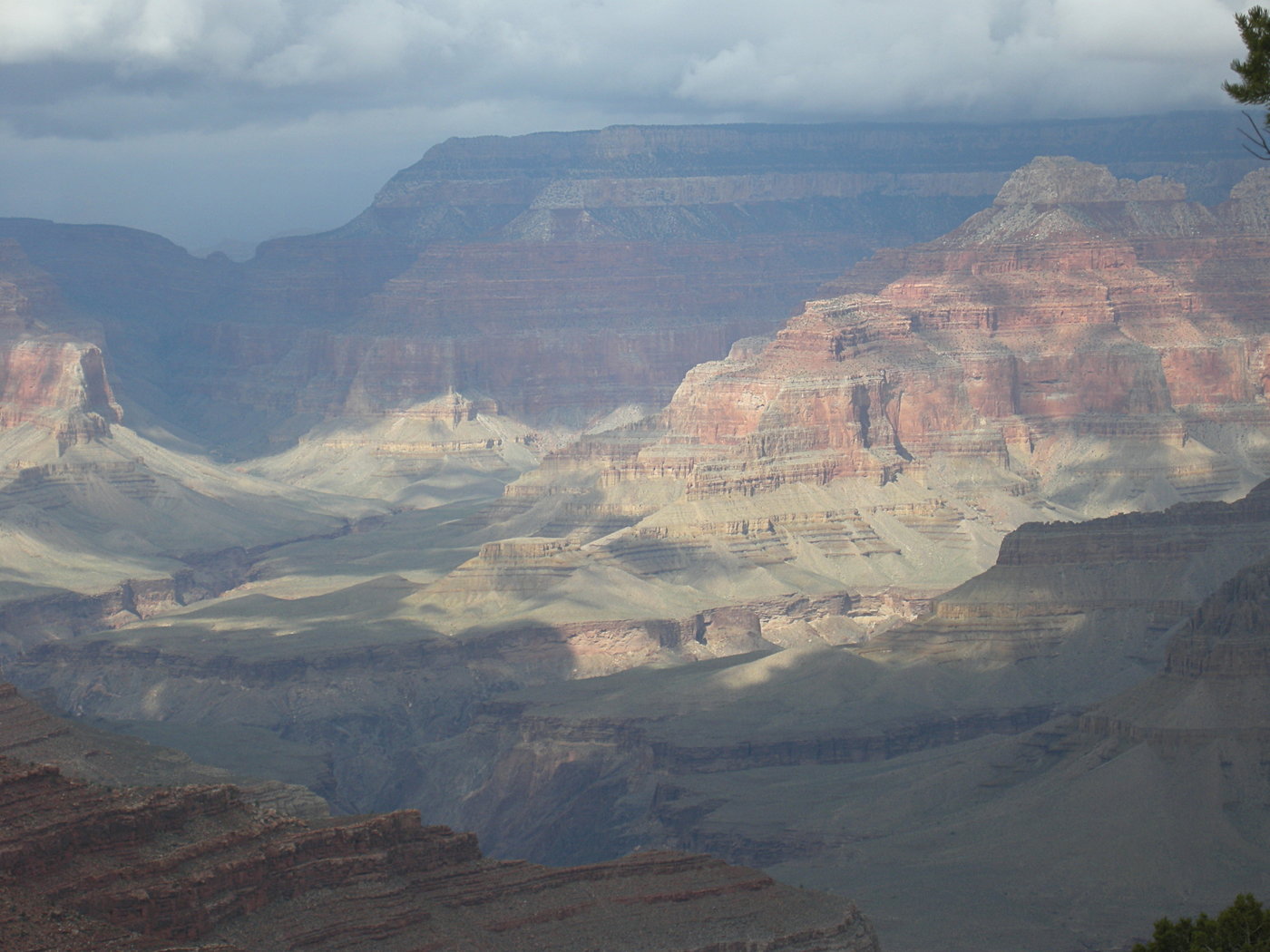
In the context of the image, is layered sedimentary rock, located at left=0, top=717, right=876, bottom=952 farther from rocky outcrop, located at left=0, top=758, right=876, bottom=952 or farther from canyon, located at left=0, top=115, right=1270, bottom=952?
canyon, located at left=0, top=115, right=1270, bottom=952

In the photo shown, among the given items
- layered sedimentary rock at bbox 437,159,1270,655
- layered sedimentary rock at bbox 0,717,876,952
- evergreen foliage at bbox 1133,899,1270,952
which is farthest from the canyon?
evergreen foliage at bbox 1133,899,1270,952

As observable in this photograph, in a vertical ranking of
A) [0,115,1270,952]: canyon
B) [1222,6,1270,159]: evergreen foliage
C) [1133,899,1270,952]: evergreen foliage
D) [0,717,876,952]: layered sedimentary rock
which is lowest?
[0,115,1270,952]: canyon

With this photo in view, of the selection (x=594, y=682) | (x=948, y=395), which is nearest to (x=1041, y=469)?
(x=948, y=395)

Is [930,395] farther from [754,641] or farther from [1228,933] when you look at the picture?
[1228,933]

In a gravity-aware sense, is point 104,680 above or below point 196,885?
below

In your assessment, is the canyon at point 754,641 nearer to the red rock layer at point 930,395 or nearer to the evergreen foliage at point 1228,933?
the red rock layer at point 930,395

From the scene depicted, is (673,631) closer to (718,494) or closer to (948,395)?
(718,494)

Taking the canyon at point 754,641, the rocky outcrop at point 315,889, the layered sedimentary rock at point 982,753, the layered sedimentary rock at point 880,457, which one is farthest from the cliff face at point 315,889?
the layered sedimentary rock at point 880,457
